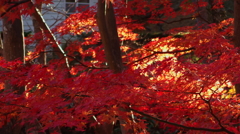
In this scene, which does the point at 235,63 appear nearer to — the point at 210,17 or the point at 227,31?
the point at 227,31

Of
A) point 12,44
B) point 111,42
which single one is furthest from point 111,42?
point 12,44

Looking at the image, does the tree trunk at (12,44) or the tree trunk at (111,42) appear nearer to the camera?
the tree trunk at (111,42)

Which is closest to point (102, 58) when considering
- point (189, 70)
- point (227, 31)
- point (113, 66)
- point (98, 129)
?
point (98, 129)

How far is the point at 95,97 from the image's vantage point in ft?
12.4

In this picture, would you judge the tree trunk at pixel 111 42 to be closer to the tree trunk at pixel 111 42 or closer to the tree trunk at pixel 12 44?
the tree trunk at pixel 111 42

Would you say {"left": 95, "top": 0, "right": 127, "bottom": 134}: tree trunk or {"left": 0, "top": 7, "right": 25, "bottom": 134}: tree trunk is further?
{"left": 0, "top": 7, "right": 25, "bottom": 134}: tree trunk

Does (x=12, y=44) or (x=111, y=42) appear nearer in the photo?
(x=111, y=42)

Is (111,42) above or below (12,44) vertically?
above

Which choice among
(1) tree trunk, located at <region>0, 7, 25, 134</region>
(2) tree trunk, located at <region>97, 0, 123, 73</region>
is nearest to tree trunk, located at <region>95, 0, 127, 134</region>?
(2) tree trunk, located at <region>97, 0, 123, 73</region>

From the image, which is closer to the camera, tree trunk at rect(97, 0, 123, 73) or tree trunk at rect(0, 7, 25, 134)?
tree trunk at rect(97, 0, 123, 73)

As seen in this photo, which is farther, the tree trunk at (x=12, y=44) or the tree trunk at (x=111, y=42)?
the tree trunk at (x=12, y=44)

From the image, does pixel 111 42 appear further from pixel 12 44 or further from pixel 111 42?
pixel 12 44

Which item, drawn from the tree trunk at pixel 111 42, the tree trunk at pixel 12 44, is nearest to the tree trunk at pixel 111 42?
the tree trunk at pixel 111 42

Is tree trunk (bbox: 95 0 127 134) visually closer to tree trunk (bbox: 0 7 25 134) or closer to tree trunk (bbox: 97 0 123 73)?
tree trunk (bbox: 97 0 123 73)
